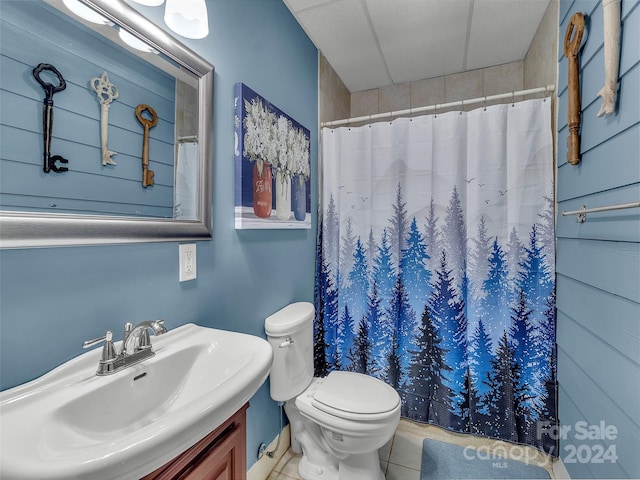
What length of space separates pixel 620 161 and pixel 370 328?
54.2 inches

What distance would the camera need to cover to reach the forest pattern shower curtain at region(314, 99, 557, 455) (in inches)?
58.9

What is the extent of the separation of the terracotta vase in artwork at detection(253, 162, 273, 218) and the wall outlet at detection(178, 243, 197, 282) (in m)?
0.36

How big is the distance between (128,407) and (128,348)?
0.14 m

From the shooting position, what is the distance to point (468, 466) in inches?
57.9

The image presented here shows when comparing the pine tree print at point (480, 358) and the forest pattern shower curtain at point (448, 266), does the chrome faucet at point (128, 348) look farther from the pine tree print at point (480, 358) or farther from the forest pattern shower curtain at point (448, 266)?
the pine tree print at point (480, 358)

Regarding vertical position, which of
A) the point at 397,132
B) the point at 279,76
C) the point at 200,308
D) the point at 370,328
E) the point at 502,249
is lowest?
the point at 370,328

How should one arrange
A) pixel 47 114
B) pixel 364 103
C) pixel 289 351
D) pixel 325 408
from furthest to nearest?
pixel 364 103
pixel 289 351
pixel 325 408
pixel 47 114

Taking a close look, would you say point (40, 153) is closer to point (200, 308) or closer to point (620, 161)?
point (200, 308)

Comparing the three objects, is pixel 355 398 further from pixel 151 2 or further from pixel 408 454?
→ pixel 151 2

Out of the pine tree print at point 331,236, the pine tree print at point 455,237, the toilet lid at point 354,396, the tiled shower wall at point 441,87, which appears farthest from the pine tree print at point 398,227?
the tiled shower wall at point 441,87

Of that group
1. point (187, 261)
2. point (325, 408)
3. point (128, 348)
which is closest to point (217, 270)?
point (187, 261)

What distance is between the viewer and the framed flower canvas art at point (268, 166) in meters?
1.23

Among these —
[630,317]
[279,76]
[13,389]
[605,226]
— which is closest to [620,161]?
[605,226]

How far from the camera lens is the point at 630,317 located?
2.87 ft
